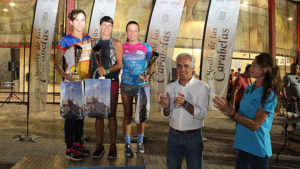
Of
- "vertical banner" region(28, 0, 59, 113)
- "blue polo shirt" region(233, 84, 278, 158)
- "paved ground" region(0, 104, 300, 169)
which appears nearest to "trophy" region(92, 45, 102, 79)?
"paved ground" region(0, 104, 300, 169)

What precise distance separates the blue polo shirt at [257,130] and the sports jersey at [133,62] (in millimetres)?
1549

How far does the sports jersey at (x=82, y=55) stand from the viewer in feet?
8.74

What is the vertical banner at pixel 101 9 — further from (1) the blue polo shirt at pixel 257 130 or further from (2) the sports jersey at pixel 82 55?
(1) the blue polo shirt at pixel 257 130

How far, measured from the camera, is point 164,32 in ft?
19.5

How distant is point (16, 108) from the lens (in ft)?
30.0

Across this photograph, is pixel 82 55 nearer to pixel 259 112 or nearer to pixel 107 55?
pixel 107 55

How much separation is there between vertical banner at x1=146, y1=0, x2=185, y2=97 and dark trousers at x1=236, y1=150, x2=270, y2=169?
413cm

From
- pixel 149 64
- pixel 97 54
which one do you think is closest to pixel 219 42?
pixel 149 64

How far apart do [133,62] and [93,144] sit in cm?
205

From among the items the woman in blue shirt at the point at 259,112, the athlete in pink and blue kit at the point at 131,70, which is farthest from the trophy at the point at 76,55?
the woman in blue shirt at the point at 259,112

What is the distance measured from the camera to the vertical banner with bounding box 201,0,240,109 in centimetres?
529

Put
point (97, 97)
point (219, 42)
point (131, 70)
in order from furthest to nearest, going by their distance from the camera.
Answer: point (219, 42) → point (131, 70) → point (97, 97)

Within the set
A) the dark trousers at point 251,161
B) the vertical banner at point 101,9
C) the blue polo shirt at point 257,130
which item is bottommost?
the dark trousers at point 251,161

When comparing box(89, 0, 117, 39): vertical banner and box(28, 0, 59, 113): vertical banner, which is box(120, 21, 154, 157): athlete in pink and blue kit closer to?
box(28, 0, 59, 113): vertical banner
